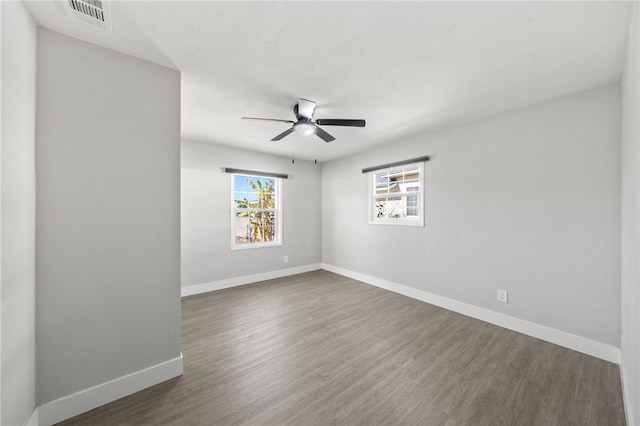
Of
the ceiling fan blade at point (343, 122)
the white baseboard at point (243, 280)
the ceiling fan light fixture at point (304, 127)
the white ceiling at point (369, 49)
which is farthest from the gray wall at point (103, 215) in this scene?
the white baseboard at point (243, 280)

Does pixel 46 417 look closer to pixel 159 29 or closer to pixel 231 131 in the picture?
pixel 159 29

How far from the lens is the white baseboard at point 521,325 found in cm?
213

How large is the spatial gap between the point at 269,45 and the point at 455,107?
6.79ft

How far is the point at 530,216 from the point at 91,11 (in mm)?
3919

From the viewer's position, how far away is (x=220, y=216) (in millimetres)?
4062

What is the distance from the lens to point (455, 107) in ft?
8.60

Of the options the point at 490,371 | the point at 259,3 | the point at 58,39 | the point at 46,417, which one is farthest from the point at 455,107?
the point at 46,417

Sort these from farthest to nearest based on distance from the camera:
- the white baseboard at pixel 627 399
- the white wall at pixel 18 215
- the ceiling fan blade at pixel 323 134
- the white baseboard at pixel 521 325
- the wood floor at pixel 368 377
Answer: the ceiling fan blade at pixel 323 134, the white baseboard at pixel 521 325, the wood floor at pixel 368 377, the white baseboard at pixel 627 399, the white wall at pixel 18 215

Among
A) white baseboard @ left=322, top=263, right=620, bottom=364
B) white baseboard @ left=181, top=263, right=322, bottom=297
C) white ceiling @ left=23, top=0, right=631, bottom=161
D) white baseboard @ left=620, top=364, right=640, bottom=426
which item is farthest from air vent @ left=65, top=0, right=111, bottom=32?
white baseboard @ left=322, top=263, right=620, bottom=364

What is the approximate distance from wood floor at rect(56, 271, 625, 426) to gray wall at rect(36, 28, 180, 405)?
0.39 metres

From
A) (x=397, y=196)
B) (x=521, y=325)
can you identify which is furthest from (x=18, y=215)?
(x=521, y=325)

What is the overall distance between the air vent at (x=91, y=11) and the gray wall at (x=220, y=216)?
2.36 metres

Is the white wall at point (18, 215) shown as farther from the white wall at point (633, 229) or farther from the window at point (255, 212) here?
the white wall at point (633, 229)

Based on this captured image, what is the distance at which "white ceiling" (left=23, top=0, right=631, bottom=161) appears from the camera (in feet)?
4.51
